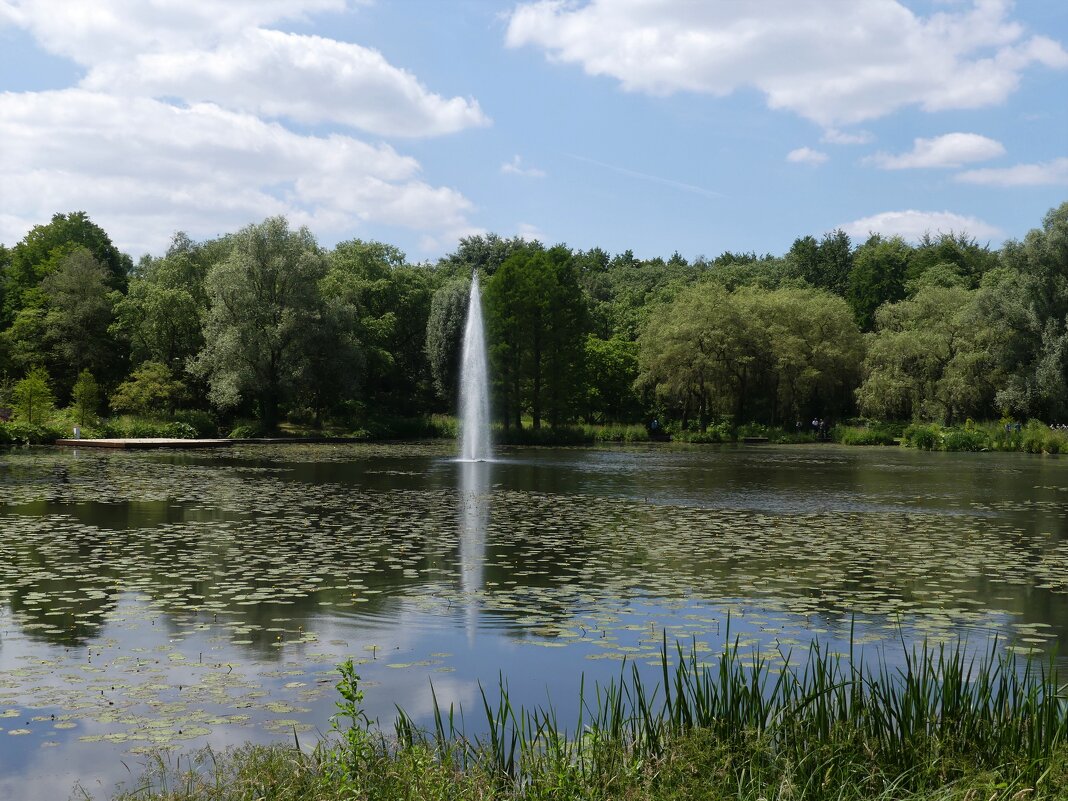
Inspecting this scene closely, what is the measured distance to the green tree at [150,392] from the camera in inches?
1875

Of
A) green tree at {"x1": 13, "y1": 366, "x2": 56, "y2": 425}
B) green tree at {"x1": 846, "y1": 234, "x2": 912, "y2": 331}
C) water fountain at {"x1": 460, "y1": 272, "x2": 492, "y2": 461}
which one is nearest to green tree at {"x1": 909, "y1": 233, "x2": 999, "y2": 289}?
green tree at {"x1": 846, "y1": 234, "x2": 912, "y2": 331}

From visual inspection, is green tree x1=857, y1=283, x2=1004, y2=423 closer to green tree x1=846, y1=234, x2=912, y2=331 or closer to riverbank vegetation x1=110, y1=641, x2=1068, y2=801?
green tree x1=846, y1=234, x2=912, y2=331

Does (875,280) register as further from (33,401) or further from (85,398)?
(33,401)

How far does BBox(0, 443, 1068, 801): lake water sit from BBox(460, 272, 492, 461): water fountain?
1770 centimetres

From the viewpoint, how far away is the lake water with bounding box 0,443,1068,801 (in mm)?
6484

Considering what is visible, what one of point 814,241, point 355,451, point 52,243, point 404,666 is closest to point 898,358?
point 355,451

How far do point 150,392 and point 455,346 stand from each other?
18.8 m

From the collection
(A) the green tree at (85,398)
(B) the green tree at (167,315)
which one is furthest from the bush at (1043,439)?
(A) the green tree at (85,398)

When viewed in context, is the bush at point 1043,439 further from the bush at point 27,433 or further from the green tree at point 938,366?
the bush at point 27,433

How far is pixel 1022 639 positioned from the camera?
8398mm

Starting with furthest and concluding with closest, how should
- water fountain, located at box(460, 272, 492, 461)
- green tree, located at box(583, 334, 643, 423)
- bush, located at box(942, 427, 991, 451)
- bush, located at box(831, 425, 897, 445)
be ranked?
green tree, located at box(583, 334, 643, 423) → bush, located at box(831, 425, 897, 445) → bush, located at box(942, 427, 991, 451) → water fountain, located at box(460, 272, 492, 461)

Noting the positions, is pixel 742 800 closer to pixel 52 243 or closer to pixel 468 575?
pixel 468 575

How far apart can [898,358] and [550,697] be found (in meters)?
54.2

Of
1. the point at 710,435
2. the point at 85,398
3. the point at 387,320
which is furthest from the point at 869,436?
the point at 85,398
